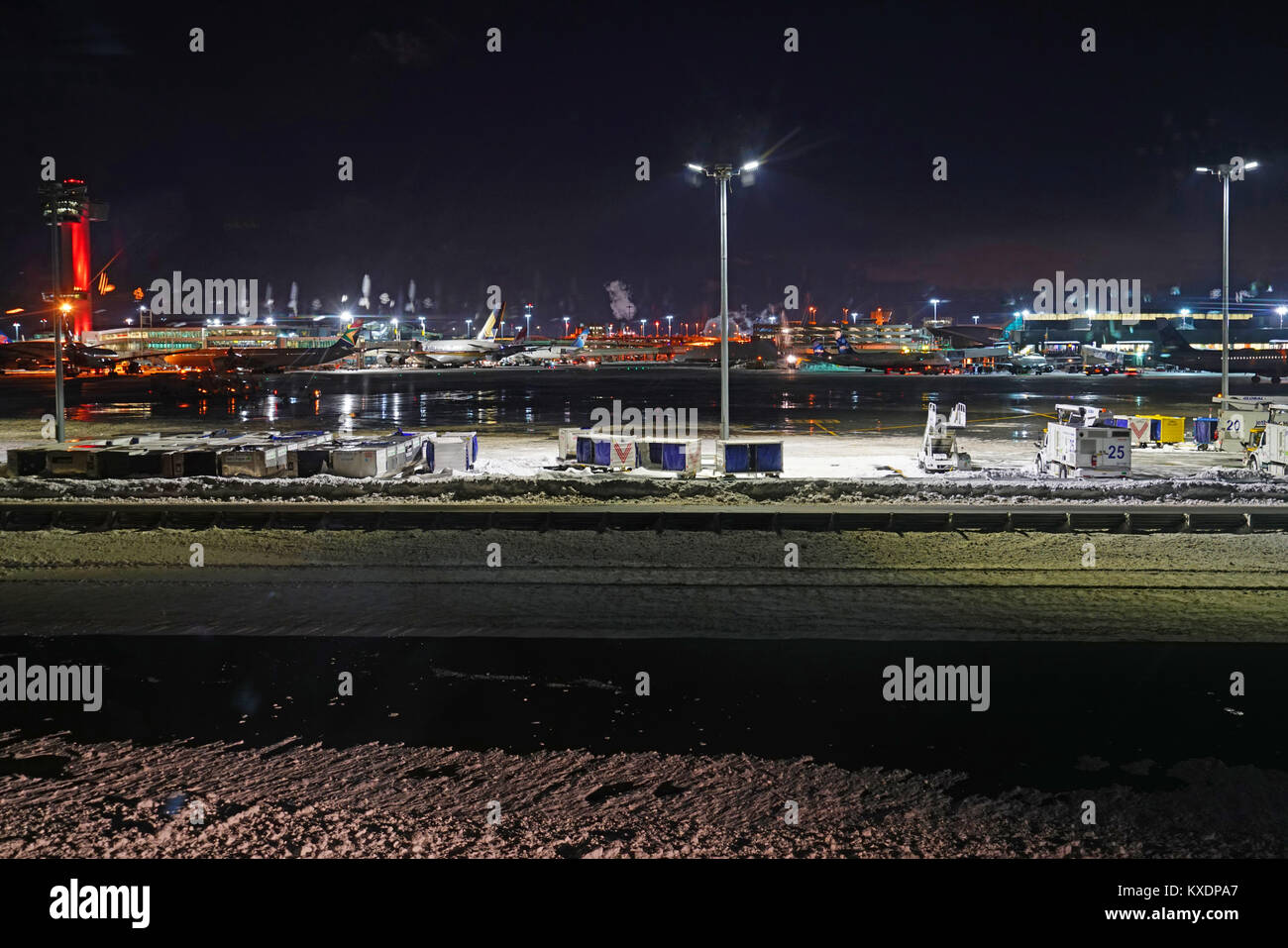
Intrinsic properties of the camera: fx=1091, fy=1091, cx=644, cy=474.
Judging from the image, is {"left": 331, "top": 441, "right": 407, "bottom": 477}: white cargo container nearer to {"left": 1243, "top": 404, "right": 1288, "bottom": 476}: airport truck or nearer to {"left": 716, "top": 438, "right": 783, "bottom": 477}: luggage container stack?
{"left": 716, "top": 438, "right": 783, "bottom": 477}: luggage container stack

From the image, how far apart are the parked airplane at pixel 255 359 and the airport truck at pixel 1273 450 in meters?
85.0

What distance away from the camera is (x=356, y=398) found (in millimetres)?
62219

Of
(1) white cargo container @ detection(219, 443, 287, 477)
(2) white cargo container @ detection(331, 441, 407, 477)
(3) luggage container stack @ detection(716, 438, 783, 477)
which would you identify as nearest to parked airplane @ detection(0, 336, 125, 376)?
(1) white cargo container @ detection(219, 443, 287, 477)

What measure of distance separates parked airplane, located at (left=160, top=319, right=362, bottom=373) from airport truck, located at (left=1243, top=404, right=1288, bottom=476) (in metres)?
85.0

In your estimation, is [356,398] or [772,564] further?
[356,398]

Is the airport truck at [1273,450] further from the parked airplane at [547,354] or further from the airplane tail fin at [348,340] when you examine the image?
the parked airplane at [547,354]

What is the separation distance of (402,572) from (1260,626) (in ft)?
36.0

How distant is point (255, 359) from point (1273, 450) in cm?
9561

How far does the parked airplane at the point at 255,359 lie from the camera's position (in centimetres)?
10075

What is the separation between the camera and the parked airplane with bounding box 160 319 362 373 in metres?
101
